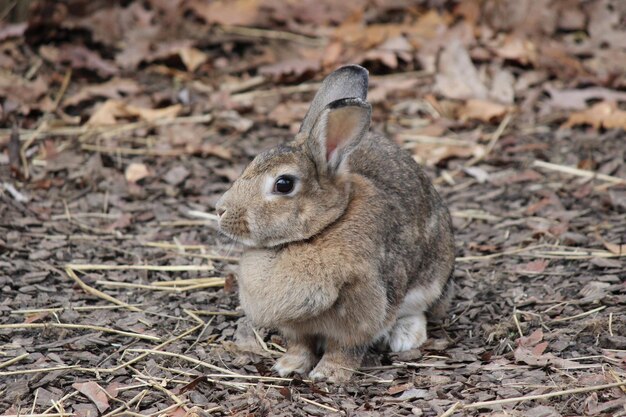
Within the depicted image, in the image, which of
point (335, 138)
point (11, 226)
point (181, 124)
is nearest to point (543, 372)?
point (335, 138)

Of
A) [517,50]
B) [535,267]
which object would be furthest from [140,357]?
[517,50]

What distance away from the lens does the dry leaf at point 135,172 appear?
24.2ft

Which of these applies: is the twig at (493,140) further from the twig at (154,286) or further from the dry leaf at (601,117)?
the twig at (154,286)

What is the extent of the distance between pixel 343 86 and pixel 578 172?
2907 mm

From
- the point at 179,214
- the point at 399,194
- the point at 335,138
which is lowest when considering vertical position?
the point at 179,214

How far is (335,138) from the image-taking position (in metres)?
4.90

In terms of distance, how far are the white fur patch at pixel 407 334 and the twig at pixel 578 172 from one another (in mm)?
2628

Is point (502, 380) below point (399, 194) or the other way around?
below

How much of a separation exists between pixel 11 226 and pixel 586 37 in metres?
6.34

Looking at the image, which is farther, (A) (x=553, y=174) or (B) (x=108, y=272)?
(A) (x=553, y=174)

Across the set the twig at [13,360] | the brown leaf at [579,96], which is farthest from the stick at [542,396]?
the brown leaf at [579,96]

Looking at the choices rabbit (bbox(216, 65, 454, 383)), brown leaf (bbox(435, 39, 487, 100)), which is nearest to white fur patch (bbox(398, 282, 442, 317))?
rabbit (bbox(216, 65, 454, 383))

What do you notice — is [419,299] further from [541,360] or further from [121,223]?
[121,223]

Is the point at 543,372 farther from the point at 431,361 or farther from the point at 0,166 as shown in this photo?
the point at 0,166
